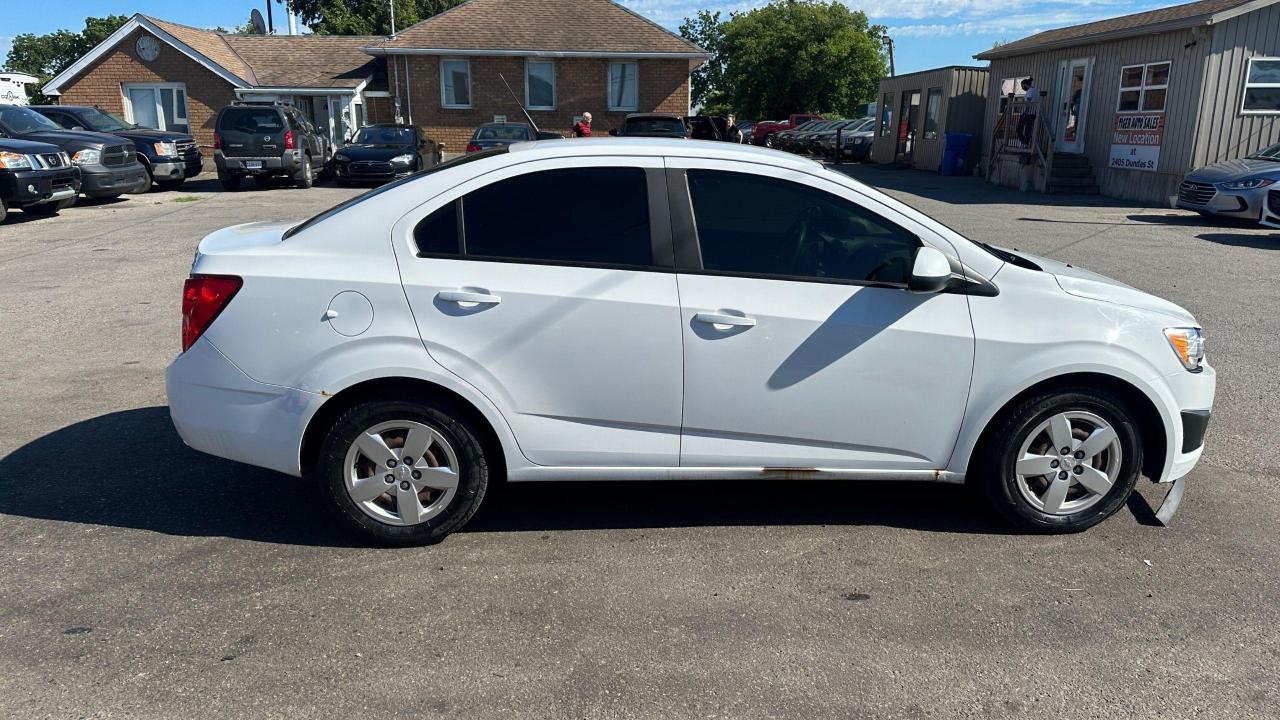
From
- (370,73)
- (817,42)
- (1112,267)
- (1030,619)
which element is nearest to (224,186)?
(370,73)

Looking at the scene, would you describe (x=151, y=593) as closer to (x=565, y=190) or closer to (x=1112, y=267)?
(x=565, y=190)

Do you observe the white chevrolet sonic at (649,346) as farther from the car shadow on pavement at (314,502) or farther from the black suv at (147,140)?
the black suv at (147,140)

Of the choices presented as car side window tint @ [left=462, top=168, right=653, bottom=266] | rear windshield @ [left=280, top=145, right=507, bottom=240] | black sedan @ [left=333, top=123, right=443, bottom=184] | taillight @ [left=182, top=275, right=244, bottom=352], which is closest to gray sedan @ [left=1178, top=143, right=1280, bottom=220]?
car side window tint @ [left=462, top=168, right=653, bottom=266]

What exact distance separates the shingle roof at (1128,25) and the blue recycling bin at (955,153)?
7.87 feet

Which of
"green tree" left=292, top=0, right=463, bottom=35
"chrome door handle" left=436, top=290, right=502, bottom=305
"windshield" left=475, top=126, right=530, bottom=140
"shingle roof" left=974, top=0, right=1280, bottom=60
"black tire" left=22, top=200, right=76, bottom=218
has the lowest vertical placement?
"black tire" left=22, top=200, right=76, bottom=218

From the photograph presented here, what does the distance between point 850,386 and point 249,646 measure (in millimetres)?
2522

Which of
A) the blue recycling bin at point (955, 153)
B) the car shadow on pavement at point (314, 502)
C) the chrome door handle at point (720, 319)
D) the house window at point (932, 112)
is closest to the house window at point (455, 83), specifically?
the house window at point (932, 112)

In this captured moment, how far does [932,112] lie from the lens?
30.1 meters

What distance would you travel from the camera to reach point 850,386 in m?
4.08

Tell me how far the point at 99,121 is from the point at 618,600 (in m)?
22.6

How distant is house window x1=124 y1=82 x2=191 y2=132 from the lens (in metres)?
34.6

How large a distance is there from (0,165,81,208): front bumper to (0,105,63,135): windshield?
2.39 metres

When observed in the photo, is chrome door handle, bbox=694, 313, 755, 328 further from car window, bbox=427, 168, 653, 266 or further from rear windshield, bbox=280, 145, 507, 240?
rear windshield, bbox=280, 145, 507, 240

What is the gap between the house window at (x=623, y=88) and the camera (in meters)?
33.9
